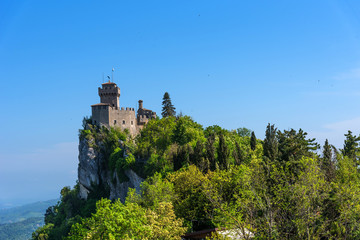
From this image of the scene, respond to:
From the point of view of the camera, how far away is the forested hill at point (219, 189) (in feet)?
85.6

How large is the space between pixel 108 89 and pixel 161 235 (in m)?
62.6

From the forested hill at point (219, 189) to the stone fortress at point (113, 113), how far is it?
286cm

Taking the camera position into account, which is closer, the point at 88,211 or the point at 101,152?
the point at 88,211

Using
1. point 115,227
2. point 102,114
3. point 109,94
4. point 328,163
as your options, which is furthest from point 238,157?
point 109,94

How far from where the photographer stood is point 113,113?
83125mm

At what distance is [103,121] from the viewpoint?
82.0 meters

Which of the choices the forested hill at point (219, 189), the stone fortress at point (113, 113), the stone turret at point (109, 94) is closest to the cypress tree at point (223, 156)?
the forested hill at point (219, 189)

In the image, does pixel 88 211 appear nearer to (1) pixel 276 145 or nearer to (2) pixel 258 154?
(2) pixel 258 154

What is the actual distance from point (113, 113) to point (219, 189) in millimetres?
48188

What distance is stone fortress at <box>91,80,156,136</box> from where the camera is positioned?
82031 millimetres

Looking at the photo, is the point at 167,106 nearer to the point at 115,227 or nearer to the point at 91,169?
the point at 91,169

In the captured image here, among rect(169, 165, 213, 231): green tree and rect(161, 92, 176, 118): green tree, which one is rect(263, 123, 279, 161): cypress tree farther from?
rect(161, 92, 176, 118): green tree

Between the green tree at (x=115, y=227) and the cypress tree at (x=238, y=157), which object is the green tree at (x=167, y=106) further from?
the green tree at (x=115, y=227)

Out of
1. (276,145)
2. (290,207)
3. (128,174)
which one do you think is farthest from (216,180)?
(128,174)
